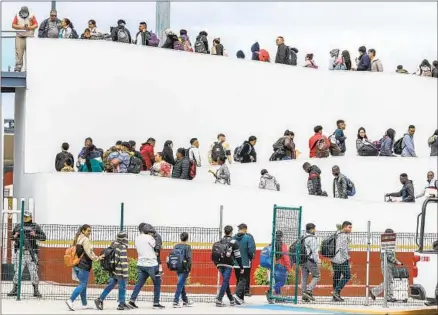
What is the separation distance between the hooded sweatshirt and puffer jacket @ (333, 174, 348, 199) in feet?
22.9

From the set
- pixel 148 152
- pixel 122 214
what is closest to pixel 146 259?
pixel 122 214

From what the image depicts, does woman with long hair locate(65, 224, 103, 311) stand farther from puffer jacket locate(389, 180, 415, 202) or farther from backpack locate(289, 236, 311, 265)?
puffer jacket locate(389, 180, 415, 202)

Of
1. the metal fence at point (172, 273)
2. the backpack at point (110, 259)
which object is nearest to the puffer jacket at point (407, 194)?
the metal fence at point (172, 273)

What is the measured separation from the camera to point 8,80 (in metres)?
37.3

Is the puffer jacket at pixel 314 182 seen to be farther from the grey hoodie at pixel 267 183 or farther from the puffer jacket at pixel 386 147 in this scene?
the puffer jacket at pixel 386 147

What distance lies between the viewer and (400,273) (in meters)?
30.4

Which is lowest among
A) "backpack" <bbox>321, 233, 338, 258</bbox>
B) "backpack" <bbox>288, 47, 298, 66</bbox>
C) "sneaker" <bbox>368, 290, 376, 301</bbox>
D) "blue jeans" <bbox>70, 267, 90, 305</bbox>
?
"sneaker" <bbox>368, 290, 376, 301</bbox>

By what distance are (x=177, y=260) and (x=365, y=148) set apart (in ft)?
39.3

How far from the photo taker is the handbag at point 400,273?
3041 centimetres

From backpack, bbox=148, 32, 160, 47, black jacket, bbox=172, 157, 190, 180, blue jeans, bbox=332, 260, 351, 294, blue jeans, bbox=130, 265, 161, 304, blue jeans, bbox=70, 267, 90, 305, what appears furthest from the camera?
backpack, bbox=148, 32, 160, 47

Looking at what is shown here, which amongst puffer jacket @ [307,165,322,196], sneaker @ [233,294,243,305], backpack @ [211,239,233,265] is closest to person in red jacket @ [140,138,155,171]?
puffer jacket @ [307,165,322,196]

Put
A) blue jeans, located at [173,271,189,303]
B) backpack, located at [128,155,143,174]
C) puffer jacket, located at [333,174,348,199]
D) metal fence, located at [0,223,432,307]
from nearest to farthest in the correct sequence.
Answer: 1. blue jeans, located at [173,271,189,303]
2. metal fence, located at [0,223,432,307]
3. backpack, located at [128,155,143,174]
4. puffer jacket, located at [333,174,348,199]

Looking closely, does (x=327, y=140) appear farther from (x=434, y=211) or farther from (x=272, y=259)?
(x=272, y=259)

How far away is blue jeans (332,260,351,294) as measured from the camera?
30547 mm
